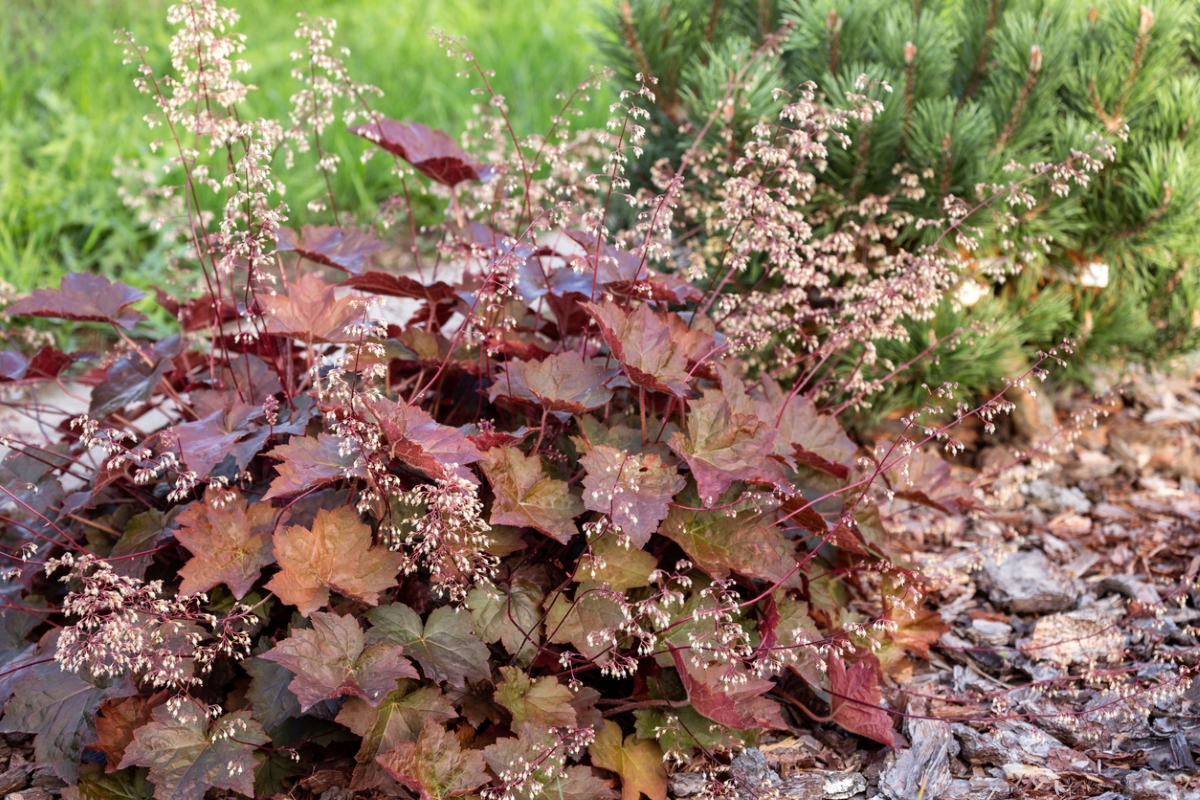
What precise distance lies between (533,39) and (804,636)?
15.8ft

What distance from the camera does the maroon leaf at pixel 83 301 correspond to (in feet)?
6.98

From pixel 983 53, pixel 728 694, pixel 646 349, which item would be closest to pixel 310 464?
pixel 646 349

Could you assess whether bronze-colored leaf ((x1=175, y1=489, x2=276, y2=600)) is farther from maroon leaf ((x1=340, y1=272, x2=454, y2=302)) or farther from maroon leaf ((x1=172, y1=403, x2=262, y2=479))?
maroon leaf ((x1=340, y1=272, x2=454, y2=302))

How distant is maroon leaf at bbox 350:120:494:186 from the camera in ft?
7.20

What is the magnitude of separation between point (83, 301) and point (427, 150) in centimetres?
83

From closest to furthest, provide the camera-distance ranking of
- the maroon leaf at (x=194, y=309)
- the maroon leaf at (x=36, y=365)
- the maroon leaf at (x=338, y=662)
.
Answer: the maroon leaf at (x=338, y=662), the maroon leaf at (x=36, y=365), the maroon leaf at (x=194, y=309)

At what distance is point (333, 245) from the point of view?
224 cm

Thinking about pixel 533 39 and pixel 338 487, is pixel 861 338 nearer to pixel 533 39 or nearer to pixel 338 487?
pixel 338 487

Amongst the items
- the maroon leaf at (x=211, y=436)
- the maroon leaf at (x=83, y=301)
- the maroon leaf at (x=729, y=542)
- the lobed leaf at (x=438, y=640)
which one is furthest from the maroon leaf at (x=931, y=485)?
the maroon leaf at (x=83, y=301)

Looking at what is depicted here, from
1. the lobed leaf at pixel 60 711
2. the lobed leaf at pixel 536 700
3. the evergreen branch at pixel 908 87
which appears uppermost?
the evergreen branch at pixel 908 87

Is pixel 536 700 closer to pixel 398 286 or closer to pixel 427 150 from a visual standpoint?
pixel 398 286

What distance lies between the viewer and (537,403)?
1965 mm

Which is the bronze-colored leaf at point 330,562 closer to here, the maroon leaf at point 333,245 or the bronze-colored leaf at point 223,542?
the bronze-colored leaf at point 223,542

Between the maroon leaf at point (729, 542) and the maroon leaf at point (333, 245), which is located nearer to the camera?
the maroon leaf at point (729, 542)
